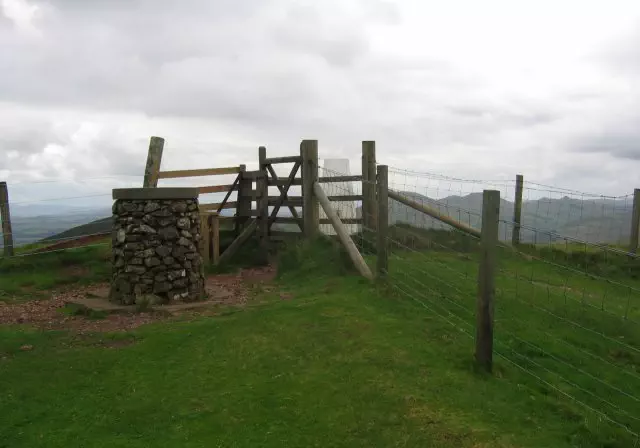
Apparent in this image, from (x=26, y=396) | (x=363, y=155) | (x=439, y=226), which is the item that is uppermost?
(x=363, y=155)

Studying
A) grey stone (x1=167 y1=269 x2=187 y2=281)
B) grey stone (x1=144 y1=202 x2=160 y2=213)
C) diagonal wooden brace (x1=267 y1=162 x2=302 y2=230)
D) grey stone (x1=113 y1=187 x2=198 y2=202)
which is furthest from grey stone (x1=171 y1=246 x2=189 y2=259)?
diagonal wooden brace (x1=267 y1=162 x2=302 y2=230)

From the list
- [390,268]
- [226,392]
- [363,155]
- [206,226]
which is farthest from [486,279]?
[206,226]

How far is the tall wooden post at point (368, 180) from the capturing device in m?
12.1

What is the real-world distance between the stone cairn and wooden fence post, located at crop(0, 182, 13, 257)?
419cm

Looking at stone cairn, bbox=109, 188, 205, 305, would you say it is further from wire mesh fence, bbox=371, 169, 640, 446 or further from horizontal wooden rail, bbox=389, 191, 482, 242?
horizontal wooden rail, bbox=389, 191, 482, 242

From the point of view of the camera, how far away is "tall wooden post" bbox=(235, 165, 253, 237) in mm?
13445

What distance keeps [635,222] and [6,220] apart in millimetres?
15055

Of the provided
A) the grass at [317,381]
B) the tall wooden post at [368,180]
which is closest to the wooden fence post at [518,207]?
the tall wooden post at [368,180]

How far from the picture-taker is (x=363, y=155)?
1232cm

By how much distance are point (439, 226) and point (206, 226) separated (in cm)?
556

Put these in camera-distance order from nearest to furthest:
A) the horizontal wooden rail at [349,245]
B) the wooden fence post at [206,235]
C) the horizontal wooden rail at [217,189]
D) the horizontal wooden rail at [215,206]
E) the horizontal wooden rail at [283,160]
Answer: the horizontal wooden rail at [349,245], the horizontal wooden rail at [283,160], the wooden fence post at [206,235], the horizontal wooden rail at [217,189], the horizontal wooden rail at [215,206]

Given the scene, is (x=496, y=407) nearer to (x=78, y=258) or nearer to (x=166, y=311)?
(x=166, y=311)

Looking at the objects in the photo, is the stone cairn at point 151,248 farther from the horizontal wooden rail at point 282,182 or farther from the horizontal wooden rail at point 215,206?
the horizontal wooden rail at point 215,206

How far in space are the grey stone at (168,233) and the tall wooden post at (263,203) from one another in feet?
12.7
